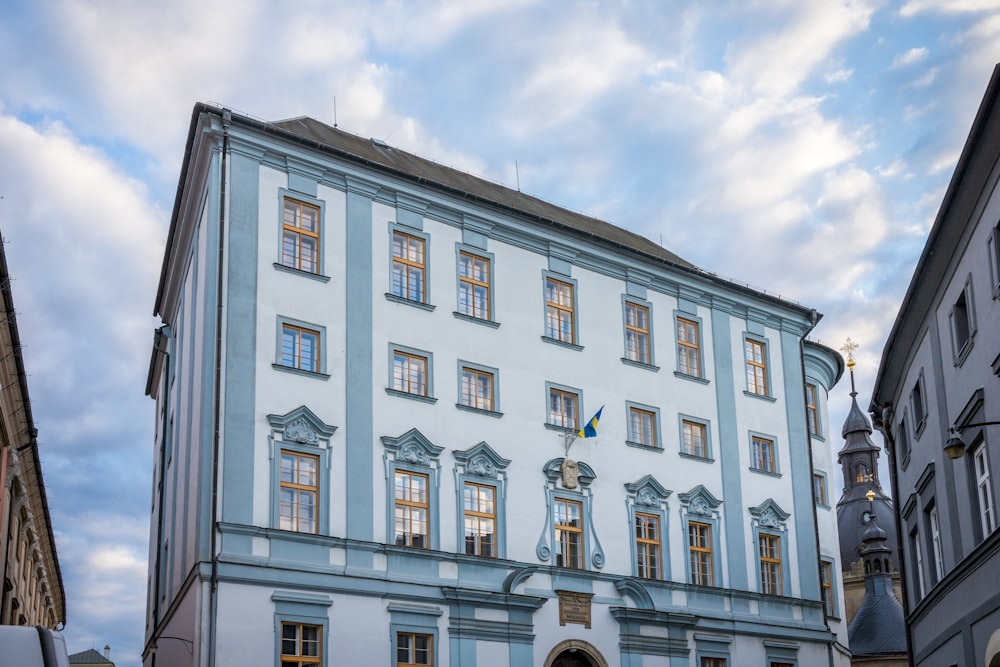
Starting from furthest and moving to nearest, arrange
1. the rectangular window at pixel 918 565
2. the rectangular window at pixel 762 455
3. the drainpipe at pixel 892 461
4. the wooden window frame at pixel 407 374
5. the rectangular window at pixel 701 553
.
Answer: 1. the rectangular window at pixel 762 455
2. the rectangular window at pixel 701 553
3. the drainpipe at pixel 892 461
4. the wooden window frame at pixel 407 374
5. the rectangular window at pixel 918 565

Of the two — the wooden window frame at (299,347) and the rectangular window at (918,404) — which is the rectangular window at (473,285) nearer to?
the wooden window frame at (299,347)

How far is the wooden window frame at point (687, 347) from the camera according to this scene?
39.5 meters

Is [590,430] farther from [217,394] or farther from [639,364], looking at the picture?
[217,394]

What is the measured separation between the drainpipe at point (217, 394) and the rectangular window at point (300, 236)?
169 centimetres

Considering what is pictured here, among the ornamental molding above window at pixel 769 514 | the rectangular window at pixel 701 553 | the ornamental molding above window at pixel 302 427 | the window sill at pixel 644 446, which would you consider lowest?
the rectangular window at pixel 701 553

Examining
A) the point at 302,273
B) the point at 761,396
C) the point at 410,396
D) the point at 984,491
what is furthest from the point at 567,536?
the point at 984,491

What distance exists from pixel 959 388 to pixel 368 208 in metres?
15.6

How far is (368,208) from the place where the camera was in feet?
110

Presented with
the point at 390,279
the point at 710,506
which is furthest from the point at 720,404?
the point at 390,279

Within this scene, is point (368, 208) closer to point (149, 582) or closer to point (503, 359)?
point (503, 359)

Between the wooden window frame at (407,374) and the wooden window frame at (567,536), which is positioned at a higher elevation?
the wooden window frame at (407,374)

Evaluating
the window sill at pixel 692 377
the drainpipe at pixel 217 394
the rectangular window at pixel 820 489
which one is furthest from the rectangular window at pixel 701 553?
the drainpipe at pixel 217 394

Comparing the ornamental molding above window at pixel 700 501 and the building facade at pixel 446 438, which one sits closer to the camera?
the building facade at pixel 446 438

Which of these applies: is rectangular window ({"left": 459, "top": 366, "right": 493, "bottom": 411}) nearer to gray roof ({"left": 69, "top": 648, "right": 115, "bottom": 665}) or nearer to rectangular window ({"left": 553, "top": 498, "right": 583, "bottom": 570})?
rectangular window ({"left": 553, "top": 498, "right": 583, "bottom": 570})
